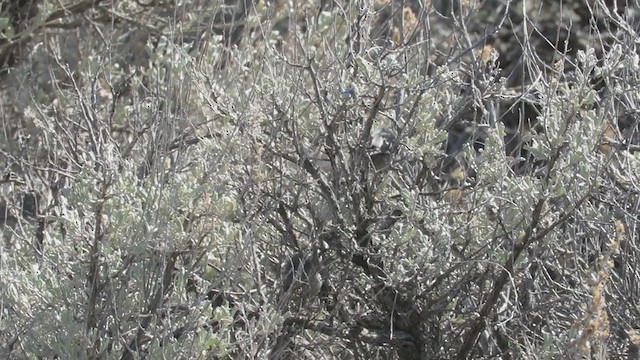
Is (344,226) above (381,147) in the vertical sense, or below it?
Result: below

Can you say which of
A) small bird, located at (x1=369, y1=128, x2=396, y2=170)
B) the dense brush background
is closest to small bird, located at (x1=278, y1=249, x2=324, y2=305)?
the dense brush background

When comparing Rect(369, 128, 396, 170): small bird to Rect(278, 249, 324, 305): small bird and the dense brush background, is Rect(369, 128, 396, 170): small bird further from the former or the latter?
Rect(278, 249, 324, 305): small bird

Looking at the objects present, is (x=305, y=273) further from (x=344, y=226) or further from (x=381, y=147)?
(x=381, y=147)

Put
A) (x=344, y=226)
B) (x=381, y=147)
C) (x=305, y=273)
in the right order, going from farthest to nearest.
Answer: (x=381, y=147) < (x=344, y=226) < (x=305, y=273)

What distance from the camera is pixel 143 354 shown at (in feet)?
10.6

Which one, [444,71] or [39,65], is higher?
[444,71]


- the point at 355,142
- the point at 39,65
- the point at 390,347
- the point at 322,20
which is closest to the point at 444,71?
the point at 355,142

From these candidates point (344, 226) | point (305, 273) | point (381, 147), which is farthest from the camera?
point (381, 147)

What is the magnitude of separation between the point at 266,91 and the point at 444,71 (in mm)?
577

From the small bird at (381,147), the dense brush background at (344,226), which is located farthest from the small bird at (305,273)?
the small bird at (381,147)

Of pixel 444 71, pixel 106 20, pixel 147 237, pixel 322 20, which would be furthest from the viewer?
pixel 106 20

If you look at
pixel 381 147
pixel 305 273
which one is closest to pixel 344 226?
pixel 305 273

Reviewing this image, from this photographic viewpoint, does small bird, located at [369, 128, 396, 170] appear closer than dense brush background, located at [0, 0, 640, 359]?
No

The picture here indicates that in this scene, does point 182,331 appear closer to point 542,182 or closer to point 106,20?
point 542,182
